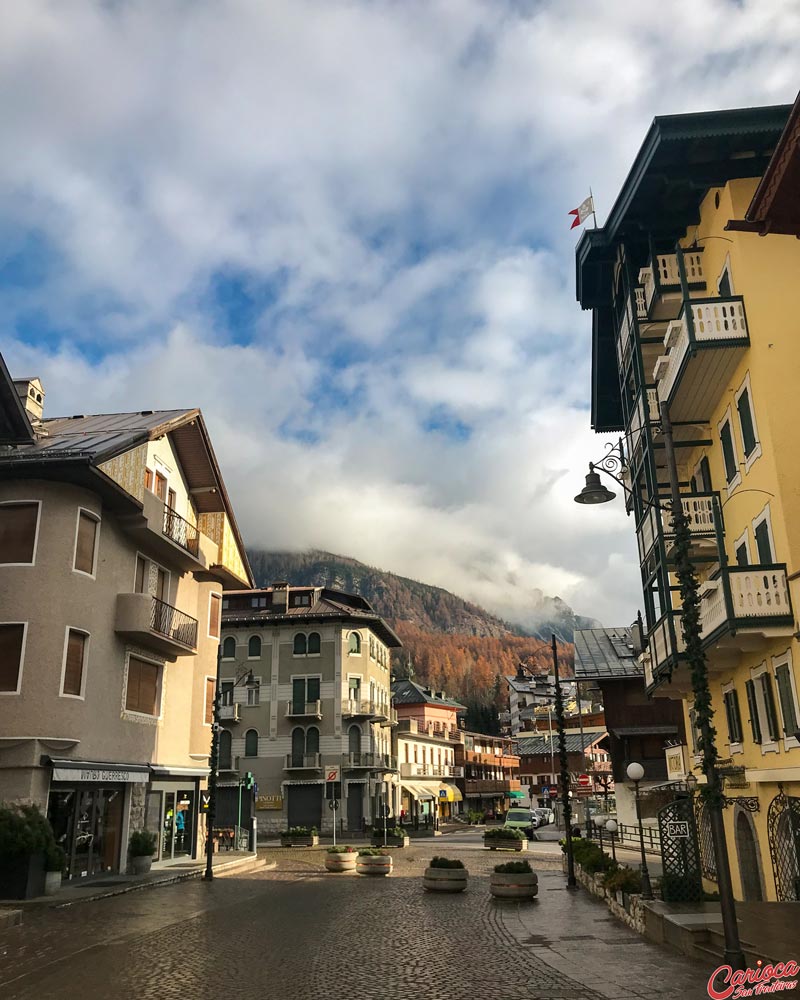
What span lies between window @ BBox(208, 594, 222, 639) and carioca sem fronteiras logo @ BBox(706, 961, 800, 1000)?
91.0ft

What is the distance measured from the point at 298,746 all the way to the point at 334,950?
45737 millimetres

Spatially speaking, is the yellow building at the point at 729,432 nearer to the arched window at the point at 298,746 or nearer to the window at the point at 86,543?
the window at the point at 86,543

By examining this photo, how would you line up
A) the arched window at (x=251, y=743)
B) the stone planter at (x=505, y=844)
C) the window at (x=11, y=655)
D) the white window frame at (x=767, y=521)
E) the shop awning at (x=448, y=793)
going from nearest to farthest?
the white window frame at (x=767, y=521)
the window at (x=11, y=655)
the stone planter at (x=505, y=844)
the arched window at (x=251, y=743)
the shop awning at (x=448, y=793)

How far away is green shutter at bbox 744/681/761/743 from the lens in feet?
62.6

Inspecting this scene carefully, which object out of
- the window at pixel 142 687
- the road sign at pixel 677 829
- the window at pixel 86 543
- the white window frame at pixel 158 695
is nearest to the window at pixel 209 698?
the white window frame at pixel 158 695

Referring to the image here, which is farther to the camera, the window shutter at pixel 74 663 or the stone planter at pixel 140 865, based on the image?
the stone planter at pixel 140 865

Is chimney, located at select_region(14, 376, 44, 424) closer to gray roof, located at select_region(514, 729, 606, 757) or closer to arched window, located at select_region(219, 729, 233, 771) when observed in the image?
arched window, located at select_region(219, 729, 233, 771)

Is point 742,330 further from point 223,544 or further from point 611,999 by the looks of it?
point 223,544

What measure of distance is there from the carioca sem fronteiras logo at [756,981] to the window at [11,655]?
18.5m

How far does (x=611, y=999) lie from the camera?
33.4 feet

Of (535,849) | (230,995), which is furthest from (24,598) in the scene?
(535,849)

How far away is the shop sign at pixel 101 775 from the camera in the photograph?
22578mm

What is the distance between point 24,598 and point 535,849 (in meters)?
31.6

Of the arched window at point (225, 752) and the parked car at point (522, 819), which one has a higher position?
the arched window at point (225, 752)
